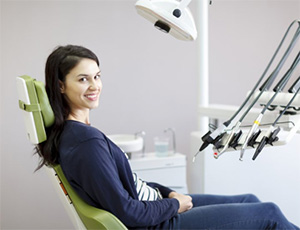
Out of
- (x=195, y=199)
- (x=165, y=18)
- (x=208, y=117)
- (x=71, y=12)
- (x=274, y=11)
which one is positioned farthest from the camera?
(x=274, y=11)

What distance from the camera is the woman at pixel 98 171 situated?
138 cm

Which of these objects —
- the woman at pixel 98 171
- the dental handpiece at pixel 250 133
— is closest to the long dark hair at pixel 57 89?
the woman at pixel 98 171

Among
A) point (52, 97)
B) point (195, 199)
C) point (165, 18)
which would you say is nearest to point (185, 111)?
point (195, 199)

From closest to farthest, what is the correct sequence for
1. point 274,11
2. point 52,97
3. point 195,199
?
1. point 52,97
2. point 195,199
3. point 274,11

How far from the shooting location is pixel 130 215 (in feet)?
4.65

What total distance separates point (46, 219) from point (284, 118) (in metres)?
2.54

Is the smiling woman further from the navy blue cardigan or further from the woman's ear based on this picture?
the navy blue cardigan

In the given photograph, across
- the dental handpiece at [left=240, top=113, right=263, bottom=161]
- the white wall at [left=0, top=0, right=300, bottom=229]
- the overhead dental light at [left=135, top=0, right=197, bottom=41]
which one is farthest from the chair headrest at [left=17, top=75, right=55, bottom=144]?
the white wall at [left=0, top=0, right=300, bottom=229]

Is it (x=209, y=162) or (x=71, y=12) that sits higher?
(x=71, y=12)

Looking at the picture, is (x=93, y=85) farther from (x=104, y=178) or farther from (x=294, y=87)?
(x=294, y=87)

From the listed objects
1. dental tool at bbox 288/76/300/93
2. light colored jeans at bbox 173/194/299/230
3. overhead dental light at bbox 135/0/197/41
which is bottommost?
light colored jeans at bbox 173/194/299/230

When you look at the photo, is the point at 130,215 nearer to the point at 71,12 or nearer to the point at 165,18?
the point at 165,18

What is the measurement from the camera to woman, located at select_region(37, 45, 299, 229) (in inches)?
54.5

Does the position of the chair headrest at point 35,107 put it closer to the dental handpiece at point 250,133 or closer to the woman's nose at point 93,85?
the woman's nose at point 93,85
